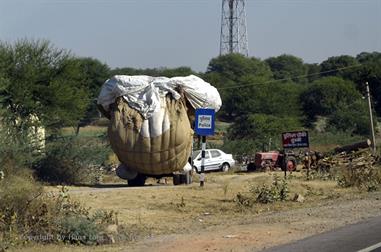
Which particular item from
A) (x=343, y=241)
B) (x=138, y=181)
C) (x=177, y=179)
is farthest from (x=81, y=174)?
(x=343, y=241)

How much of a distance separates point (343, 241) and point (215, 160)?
31965mm

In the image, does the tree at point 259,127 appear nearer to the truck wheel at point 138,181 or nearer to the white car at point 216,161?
the white car at point 216,161

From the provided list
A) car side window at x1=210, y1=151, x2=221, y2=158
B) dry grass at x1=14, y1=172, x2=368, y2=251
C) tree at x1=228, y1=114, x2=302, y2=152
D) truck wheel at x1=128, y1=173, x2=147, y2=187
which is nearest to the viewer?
dry grass at x1=14, y1=172, x2=368, y2=251

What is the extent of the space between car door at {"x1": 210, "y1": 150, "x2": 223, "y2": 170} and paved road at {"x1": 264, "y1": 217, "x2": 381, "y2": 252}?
29288mm

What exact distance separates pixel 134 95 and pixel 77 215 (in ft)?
47.4

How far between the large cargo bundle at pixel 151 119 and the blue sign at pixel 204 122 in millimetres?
2431

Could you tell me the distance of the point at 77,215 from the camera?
15172 mm

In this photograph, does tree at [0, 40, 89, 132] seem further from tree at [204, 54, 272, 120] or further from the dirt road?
tree at [204, 54, 272, 120]

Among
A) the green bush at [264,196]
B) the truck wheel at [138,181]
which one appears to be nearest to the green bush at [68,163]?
the truck wheel at [138,181]

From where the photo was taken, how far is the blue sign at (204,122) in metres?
26.4

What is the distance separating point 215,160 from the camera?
4591 centimetres

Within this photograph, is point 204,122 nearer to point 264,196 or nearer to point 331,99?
point 264,196

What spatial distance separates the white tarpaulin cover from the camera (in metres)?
28.9

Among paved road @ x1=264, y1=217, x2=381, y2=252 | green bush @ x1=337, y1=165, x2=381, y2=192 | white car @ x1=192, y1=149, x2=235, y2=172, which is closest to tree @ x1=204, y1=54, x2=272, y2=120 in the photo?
white car @ x1=192, y1=149, x2=235, y2=172
